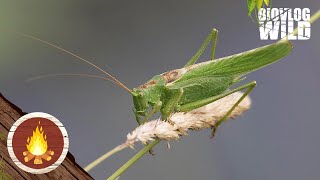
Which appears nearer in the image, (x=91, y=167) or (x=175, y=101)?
(x=91, y=167)

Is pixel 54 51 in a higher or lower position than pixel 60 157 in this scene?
higher

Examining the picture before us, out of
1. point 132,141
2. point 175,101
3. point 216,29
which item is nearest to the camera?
point 132,141

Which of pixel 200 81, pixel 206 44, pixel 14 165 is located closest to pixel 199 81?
pixel 200 81

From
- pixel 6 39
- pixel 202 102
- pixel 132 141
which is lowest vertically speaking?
pixel 202 102

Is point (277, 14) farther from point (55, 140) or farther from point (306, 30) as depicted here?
point (55, 140)

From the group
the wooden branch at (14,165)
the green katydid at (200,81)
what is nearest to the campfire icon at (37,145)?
the wooden branch at (14,165)

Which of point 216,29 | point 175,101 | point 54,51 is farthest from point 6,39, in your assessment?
point 216,29
